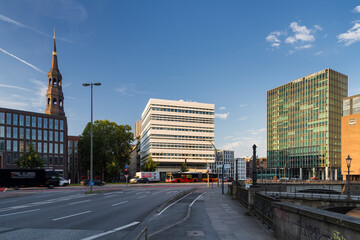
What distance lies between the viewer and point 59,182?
5403 cm

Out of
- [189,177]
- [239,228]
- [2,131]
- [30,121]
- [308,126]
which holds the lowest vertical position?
[189,177]

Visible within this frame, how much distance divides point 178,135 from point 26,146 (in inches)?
1923

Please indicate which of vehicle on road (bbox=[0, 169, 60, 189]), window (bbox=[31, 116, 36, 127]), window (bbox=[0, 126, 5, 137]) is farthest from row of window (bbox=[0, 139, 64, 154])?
vehicle on road (bbox=[0, 169, 60, 189])

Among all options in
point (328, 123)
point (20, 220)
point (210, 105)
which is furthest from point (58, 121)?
point (328, 123)

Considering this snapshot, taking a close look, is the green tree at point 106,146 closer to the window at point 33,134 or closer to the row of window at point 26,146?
the row of window at point 26,146

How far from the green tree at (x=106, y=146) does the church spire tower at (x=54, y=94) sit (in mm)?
15484

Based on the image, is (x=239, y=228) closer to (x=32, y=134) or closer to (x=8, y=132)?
(x=8, y=132)

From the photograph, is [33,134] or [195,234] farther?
[33,134]

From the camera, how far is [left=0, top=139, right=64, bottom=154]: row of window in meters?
75.6

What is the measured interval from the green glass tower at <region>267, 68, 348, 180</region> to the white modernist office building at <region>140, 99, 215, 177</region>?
122 feet

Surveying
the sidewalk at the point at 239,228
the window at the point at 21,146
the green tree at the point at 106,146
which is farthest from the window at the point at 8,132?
the sidewalk at the point at 239,228

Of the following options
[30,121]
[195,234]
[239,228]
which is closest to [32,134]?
[30,121]

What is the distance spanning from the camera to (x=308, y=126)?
4481 inches

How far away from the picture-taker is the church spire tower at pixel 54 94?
93.2m
